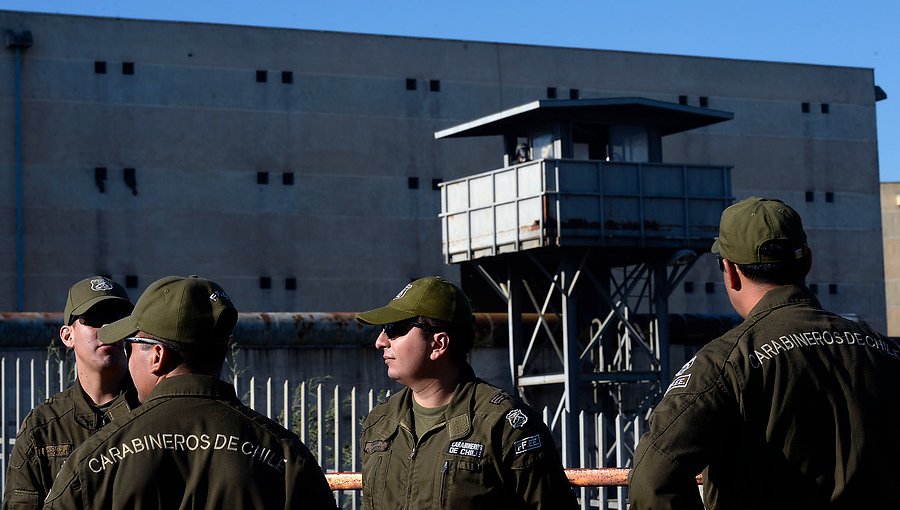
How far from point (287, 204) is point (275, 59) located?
4.46m

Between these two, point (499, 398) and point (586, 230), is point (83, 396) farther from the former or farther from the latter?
point (586, 230)

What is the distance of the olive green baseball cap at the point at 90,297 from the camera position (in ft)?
21.6

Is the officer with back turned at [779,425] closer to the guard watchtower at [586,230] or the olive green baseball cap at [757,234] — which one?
the olive green baseball cap at [757,234]

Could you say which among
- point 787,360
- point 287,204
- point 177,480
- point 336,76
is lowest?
point 177,480

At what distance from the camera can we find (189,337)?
4457mm

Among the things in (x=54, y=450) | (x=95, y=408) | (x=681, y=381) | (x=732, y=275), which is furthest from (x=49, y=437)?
(x=732, y=275)

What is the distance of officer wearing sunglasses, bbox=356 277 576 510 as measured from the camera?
18.9ft

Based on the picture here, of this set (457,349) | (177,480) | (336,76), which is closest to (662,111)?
(336,76)

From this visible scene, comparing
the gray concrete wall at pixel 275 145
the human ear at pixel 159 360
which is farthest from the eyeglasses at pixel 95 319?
the gray concrete wall at pixel 275 145

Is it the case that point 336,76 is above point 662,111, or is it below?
above

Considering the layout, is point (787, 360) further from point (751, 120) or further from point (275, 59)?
point (751, 120)

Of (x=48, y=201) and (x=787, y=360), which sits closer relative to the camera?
(x=787, y=360)

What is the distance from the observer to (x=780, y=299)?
185 inches

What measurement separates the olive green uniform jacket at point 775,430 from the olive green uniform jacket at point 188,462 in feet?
3.56
